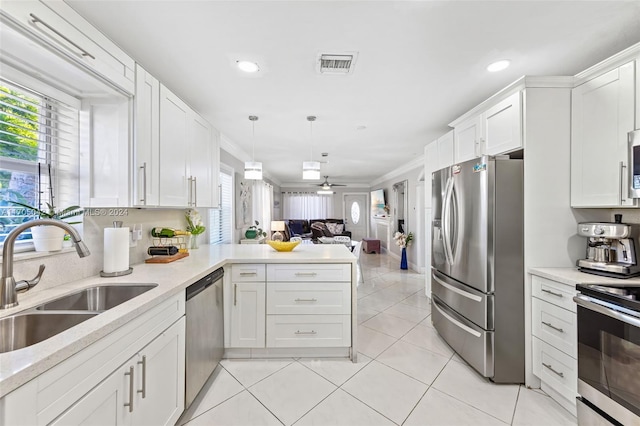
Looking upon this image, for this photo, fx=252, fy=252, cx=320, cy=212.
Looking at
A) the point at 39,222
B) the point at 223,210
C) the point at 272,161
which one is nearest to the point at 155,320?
the point at 39,222

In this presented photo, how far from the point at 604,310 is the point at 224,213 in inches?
169

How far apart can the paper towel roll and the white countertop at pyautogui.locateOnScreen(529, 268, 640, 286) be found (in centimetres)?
290

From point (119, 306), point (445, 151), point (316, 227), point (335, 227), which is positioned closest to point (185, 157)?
point (119, 306)

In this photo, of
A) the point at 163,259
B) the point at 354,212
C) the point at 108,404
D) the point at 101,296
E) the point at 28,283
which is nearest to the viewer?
the point at 108,404

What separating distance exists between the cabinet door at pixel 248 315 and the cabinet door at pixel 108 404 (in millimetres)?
1062

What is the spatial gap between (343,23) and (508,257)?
2004 millimetres

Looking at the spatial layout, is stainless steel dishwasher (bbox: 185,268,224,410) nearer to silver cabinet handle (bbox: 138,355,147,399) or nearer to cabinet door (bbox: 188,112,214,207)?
silver cabinet handle (bbox: 138,355,147,399)

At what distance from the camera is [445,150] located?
10.2ft

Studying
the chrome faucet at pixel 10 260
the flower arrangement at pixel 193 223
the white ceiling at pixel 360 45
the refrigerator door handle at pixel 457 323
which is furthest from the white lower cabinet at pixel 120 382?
the refrigerator door handle at pixel 457 323

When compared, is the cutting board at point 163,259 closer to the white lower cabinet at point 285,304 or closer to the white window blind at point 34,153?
the white lower cabinet at point 285,304

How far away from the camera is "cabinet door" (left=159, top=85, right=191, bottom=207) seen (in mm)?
1844

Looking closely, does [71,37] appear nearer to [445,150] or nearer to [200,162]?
[200,162]

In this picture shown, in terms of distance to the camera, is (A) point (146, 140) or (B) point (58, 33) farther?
(A) point (146, 140)

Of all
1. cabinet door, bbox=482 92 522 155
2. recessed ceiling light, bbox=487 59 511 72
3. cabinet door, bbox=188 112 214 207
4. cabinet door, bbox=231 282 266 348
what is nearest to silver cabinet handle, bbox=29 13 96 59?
cabinet door, bbox=188 112 214 207
